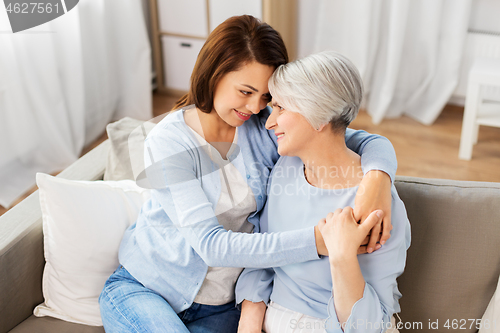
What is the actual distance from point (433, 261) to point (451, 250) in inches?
2.2

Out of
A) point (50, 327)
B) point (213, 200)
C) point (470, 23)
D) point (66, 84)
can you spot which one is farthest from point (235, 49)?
point (470, 23)

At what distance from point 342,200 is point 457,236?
0.36 metres

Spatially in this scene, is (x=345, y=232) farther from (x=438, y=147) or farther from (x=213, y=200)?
(x=438, y=147)

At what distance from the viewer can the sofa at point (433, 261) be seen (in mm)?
1240

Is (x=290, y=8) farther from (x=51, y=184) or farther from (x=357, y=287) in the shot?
(x=357, y=287)

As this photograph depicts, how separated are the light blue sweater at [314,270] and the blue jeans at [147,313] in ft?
0.26

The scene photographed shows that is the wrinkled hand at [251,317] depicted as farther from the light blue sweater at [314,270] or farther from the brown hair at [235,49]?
the brown hair at [235,49]

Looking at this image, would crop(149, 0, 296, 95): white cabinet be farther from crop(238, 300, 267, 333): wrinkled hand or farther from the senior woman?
crop(238, 300, 267, 333): wrinkled hand

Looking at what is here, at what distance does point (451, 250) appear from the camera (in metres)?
1.25

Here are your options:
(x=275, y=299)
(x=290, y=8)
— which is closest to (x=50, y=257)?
(x=275, y=299)

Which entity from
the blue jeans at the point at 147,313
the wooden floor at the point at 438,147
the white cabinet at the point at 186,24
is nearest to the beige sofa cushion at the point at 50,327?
the blue jeans at the point at 147,313

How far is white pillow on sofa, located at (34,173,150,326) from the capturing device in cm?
131

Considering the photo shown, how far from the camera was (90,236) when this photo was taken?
1.32 meters

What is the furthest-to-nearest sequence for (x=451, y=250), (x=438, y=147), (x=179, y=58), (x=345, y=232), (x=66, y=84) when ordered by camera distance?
1. (x=179, y=58)
2. (x=438, y=147)
3. (x=66, y=84)
4. (x=451, y=250)
5. (x=345, y=232)
